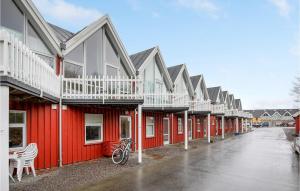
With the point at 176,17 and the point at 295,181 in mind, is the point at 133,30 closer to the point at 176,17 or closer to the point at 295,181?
the point at 176,17

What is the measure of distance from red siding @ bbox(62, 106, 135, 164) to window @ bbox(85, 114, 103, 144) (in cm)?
20

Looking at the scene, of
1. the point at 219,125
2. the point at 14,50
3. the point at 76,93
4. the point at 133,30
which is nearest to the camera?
the point at 14,50

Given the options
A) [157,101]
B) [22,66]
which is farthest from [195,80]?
[22,66]

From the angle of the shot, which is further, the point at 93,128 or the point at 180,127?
the point at 180,127

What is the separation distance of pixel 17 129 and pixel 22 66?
11.0 feet

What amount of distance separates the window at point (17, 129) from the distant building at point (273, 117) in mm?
100609

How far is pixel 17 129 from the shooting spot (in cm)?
935

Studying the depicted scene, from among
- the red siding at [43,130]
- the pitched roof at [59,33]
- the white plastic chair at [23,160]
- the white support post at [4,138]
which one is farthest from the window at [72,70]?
the white support post at [4,138]

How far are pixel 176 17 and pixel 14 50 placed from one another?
13262 millimetres

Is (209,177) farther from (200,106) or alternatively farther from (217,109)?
(217,109)

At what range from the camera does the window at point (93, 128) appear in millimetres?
12398

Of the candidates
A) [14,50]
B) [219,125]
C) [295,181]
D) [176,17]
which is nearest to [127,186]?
[14,50]

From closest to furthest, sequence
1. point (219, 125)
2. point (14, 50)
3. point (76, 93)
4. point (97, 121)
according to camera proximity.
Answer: point (14, 50) → point (76, 93) → point (97, 121) → point (219, 125)

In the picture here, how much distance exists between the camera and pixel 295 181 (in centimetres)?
863
